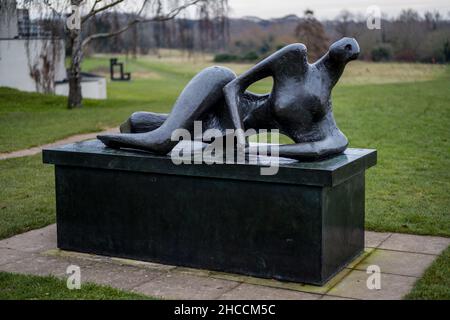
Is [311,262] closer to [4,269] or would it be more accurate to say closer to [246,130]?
[246,130]

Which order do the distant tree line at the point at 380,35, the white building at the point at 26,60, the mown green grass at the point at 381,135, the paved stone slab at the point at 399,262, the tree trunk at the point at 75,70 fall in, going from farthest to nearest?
1. the white building at the point at 26,60
2. the tree trunk at the point at 75,70
3. the distant tree line at the point at 380,35
4. the mown green grass at the point at 381,135
5. the paved stone slab at the point at 399,262

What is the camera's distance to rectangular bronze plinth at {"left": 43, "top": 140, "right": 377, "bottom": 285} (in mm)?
5215

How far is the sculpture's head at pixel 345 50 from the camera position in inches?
219

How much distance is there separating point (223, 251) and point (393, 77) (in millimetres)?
18031

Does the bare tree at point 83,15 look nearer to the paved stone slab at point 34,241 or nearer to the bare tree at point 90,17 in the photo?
the bare tree at point 90,17

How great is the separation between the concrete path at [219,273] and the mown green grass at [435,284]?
0.26ft

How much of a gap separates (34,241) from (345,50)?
133 inches

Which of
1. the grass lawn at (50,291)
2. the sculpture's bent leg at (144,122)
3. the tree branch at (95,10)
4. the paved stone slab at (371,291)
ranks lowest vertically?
the paved stone slab at (371,291)

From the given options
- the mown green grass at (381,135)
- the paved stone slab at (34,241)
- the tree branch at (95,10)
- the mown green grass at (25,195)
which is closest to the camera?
the paved stone slab at (34,241)

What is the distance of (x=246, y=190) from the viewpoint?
5379mm

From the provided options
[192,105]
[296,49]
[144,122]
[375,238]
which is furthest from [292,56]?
[375,238]

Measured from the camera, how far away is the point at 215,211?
5.54m

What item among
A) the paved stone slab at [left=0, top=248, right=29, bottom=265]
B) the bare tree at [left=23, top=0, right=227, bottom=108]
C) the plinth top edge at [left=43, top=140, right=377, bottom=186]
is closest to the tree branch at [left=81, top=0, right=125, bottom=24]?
the bare tree at [left=23, top=0, right=227, bottom=108]

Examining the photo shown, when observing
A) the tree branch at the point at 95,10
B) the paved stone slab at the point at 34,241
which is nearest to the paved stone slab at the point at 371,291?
the paved stone slab at the point at 34,241
